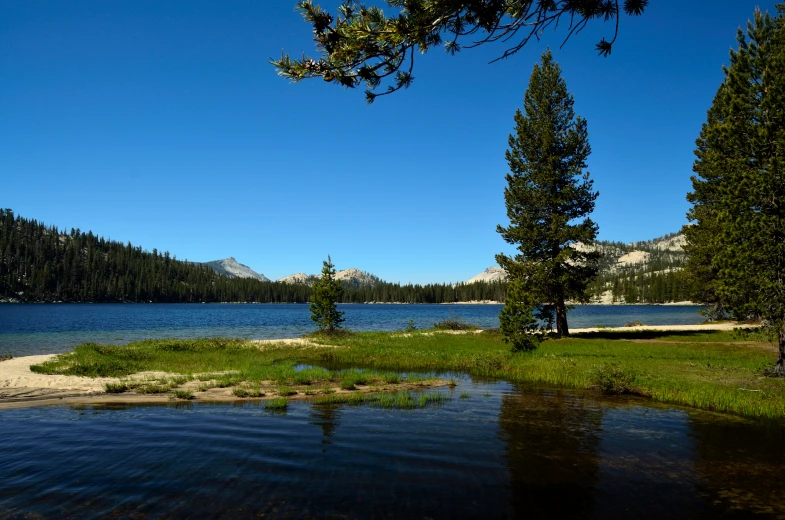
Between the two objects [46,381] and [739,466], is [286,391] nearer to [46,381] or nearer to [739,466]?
[46,381]

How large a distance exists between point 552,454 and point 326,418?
8.05 meters

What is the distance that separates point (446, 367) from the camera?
A: 99.3ft

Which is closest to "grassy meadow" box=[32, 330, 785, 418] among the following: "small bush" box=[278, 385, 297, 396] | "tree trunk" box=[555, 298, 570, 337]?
"small bush" box=[278, 385, 297, 396]

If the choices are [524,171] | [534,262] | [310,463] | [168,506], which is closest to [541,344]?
[534,262]

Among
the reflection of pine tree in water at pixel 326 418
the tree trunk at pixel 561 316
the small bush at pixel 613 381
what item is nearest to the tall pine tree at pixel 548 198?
the tree trunk at pixel 561 316

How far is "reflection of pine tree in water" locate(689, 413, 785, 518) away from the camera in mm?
9555

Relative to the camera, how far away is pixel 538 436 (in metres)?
14.3

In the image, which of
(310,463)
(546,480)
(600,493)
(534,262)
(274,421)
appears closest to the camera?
(600,493)

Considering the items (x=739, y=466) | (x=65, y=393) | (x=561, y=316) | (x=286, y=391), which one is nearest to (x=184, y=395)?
(x=286, y=391)

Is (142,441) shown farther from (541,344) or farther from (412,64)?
(541,344)

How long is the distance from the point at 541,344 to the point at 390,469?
1072 inches

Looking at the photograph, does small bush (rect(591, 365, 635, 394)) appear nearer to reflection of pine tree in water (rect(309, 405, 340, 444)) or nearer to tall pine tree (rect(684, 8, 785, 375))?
tall pine tree (rect(684, 8, 785, 375))

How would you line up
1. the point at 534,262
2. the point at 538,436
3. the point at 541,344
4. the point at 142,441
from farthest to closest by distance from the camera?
the point at 534,262 < the point at 541,344 < the point at 538,436 < the point at 142,441

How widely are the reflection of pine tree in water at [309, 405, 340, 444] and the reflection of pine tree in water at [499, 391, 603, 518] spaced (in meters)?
5.67
